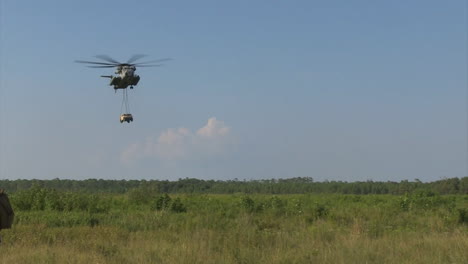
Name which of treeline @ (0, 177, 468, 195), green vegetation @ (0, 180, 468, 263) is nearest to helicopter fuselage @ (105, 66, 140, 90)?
green vegetation @ (0, 180, 468, 263)

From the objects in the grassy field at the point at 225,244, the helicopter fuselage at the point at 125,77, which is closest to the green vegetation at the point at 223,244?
the grassy field at the point at 225,244

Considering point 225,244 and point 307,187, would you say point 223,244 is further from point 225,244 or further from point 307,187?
point 307,187

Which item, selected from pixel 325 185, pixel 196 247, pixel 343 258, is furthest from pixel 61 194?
pixel 325 185

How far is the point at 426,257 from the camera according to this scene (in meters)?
9.41

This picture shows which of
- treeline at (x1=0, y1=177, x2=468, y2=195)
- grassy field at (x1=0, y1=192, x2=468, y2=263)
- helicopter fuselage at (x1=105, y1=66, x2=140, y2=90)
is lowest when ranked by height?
grassy field at (x1=0, y1=192, x2=468, y2=263)

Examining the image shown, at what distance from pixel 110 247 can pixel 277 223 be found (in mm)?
9428

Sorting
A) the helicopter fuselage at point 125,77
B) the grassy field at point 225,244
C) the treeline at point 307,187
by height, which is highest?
the helicopter fuselage at point 125,77

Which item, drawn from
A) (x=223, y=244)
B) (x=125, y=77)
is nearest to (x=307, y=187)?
(x=125, y=77)

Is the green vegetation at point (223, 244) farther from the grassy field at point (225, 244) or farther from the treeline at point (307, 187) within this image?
the treeline at point (307, 187)

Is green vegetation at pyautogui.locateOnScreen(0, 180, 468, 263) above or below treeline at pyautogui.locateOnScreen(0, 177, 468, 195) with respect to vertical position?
below

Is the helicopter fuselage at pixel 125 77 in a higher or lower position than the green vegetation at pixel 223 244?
higher

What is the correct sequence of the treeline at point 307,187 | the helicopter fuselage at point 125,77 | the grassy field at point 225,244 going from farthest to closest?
1. the treeline at point 307,187
2. the helicopter fuselage at point 125,77
3. the grassy field at point 225,244

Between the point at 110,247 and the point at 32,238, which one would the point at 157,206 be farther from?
the point at 110,247

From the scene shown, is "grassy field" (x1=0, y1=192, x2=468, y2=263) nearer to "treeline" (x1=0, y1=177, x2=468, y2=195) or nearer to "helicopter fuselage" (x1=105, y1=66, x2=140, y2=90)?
"helicopter fuselage" (x1=105, y1=66, x2=140, y2=90)
